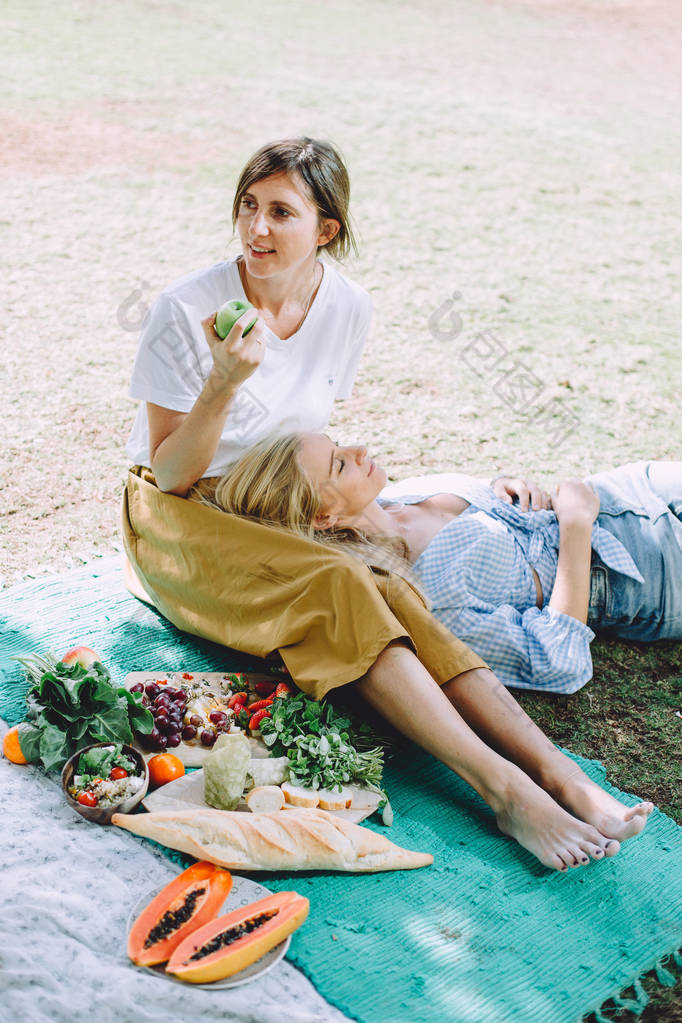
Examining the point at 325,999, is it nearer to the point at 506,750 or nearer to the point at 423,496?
the point at 506,750

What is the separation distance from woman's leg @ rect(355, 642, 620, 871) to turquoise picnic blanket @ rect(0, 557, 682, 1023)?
0.11 metres

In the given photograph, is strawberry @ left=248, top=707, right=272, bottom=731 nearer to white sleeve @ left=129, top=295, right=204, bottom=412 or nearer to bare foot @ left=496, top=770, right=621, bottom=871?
bare foot @ left=496, top=770, right=621, bottom=871

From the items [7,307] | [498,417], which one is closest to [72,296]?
[7,307]

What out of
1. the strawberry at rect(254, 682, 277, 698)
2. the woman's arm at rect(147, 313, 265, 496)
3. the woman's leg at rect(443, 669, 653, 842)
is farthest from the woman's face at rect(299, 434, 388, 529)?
the woman's leg at rect(443, 669, 653, 842)

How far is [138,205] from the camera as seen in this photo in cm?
834

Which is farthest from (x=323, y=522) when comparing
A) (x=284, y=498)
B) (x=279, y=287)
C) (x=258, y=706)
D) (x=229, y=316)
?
(x=279, y=287)

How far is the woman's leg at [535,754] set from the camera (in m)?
2.92

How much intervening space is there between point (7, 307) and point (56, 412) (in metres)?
1.51

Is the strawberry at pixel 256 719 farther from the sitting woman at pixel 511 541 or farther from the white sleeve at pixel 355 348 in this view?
the white sleeve at pixel 355 348

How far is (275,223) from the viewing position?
347cm

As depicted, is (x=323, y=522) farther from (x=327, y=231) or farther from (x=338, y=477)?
(x=327, y=231)

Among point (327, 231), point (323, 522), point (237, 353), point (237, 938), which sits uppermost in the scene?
point (327, 231)

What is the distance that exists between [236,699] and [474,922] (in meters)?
1.07

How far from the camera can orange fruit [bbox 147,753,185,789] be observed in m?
A: 3.01
